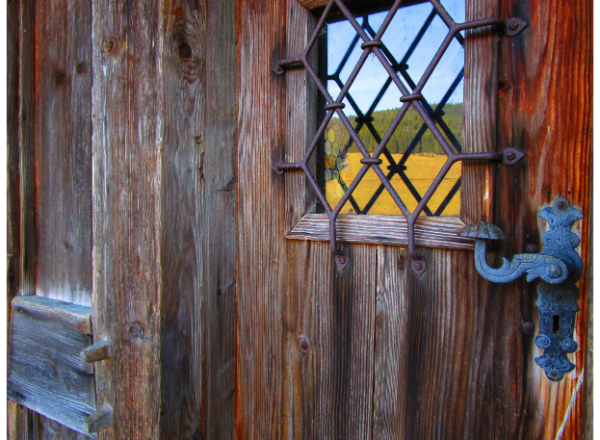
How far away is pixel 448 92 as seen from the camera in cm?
68

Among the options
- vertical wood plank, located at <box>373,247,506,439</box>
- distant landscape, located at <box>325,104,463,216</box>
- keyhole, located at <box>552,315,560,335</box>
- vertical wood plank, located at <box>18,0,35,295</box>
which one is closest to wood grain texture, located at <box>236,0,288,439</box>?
distant landscape, located at <box>325,104,463,216</box>

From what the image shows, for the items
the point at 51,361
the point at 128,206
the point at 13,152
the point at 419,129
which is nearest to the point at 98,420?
the point at 51,361

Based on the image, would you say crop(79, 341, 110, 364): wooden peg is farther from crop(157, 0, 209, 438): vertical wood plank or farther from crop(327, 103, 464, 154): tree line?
crop(327, 103, 464, 154): tree line

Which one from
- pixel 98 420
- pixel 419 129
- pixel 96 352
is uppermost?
pixel 419 129

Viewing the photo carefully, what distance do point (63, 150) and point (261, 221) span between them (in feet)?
2.01

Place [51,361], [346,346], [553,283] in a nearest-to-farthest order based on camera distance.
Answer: [553,283] → [346,346] → [51,361]

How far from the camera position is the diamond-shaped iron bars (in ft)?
2.03

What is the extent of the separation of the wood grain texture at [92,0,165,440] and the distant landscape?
13.6 inches

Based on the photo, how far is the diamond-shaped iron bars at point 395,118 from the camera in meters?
0.62

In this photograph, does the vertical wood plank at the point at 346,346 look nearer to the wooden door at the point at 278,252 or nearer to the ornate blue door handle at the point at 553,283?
the wooden door at the point at 278,252

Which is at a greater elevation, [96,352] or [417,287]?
[417,287]

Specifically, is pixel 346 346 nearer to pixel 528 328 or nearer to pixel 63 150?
pixel 528 328

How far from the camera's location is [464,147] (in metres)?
0.65

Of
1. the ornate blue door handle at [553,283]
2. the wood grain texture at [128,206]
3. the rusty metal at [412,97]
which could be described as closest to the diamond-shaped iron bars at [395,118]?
the rusty metal at [412,97]
